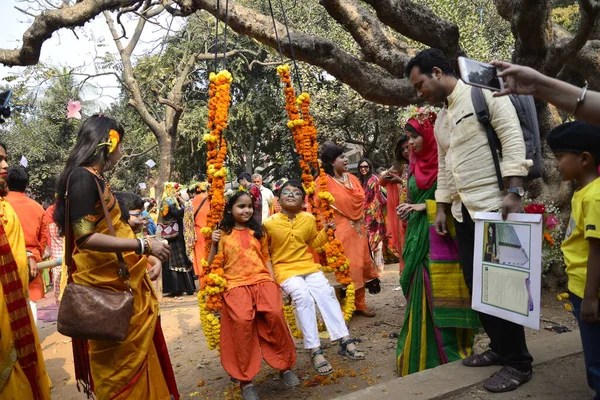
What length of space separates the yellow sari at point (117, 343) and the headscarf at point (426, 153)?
82.2 inches

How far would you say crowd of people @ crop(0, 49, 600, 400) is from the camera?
237 cm

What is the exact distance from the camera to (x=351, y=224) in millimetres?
5992

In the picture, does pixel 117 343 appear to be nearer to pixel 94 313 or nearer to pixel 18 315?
pixel 94 313

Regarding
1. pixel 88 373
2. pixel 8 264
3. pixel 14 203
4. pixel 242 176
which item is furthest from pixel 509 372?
pixel 242 176

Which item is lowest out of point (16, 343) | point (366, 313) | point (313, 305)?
point (366, 313)

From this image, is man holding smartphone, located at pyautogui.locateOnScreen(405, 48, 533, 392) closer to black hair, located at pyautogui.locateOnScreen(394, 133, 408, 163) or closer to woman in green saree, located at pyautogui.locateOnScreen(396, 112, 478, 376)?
woman in green saree, located at pyautogui.locateOnScreen(396, 112, 478, 376)

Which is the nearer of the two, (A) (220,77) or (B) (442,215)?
(B) (442,215)

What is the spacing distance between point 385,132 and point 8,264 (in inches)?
629

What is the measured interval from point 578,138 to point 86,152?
255 cm

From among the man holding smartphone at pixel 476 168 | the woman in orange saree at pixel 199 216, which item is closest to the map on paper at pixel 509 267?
the man holding smartphone at pixel 476 168

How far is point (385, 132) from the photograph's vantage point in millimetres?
17938

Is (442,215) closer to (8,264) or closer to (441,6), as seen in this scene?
(8,264)

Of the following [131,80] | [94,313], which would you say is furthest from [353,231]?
[131,80]

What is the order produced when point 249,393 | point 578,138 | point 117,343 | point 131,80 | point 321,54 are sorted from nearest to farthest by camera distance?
point 578,138, point 117,343, point 249,393, point 321,54, point 131,80
